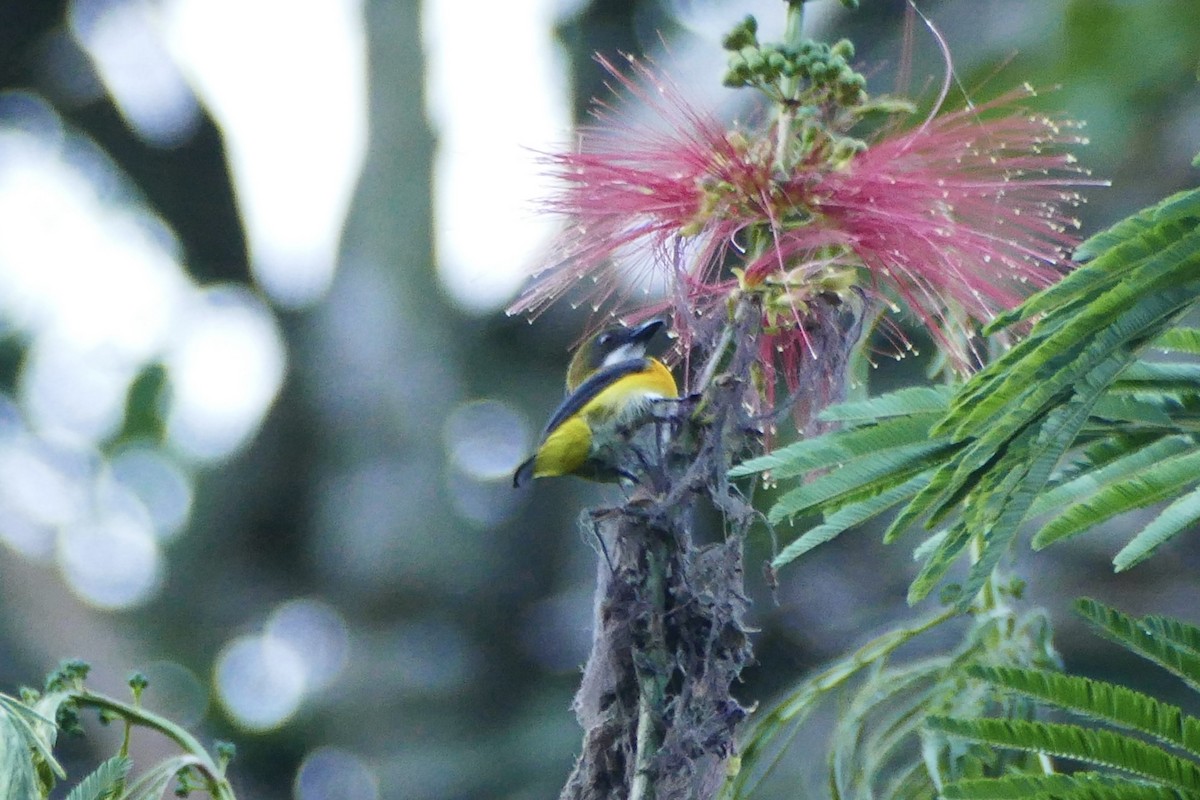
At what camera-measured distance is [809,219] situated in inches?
87.1

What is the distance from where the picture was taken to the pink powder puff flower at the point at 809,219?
2201mm

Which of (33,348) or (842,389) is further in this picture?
(33,348)

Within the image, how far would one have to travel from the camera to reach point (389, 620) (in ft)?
26.0

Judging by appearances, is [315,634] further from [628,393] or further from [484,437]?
[628,393]

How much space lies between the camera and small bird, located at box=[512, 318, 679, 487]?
2.95 metres

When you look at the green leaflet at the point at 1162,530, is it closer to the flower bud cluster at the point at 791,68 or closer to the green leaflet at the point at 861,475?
the green leaflet at the point at 861,475

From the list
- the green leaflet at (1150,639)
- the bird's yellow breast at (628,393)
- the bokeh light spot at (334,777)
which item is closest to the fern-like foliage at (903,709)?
the green leaflet at (1150,639)

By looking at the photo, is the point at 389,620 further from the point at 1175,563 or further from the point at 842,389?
the point at 842,389

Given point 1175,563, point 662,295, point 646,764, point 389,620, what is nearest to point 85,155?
point 389,620

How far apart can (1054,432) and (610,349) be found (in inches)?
85.7

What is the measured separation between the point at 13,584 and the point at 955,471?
20.9 ft

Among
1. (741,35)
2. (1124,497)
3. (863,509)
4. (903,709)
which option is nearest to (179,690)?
(903,709)

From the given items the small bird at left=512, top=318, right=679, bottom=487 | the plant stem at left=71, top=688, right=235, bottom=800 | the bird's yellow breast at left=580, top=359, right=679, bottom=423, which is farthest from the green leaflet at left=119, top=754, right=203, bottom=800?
the bird's yellow breast at left=580, top=359, right=679, bottom=423

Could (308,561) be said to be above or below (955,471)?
above
